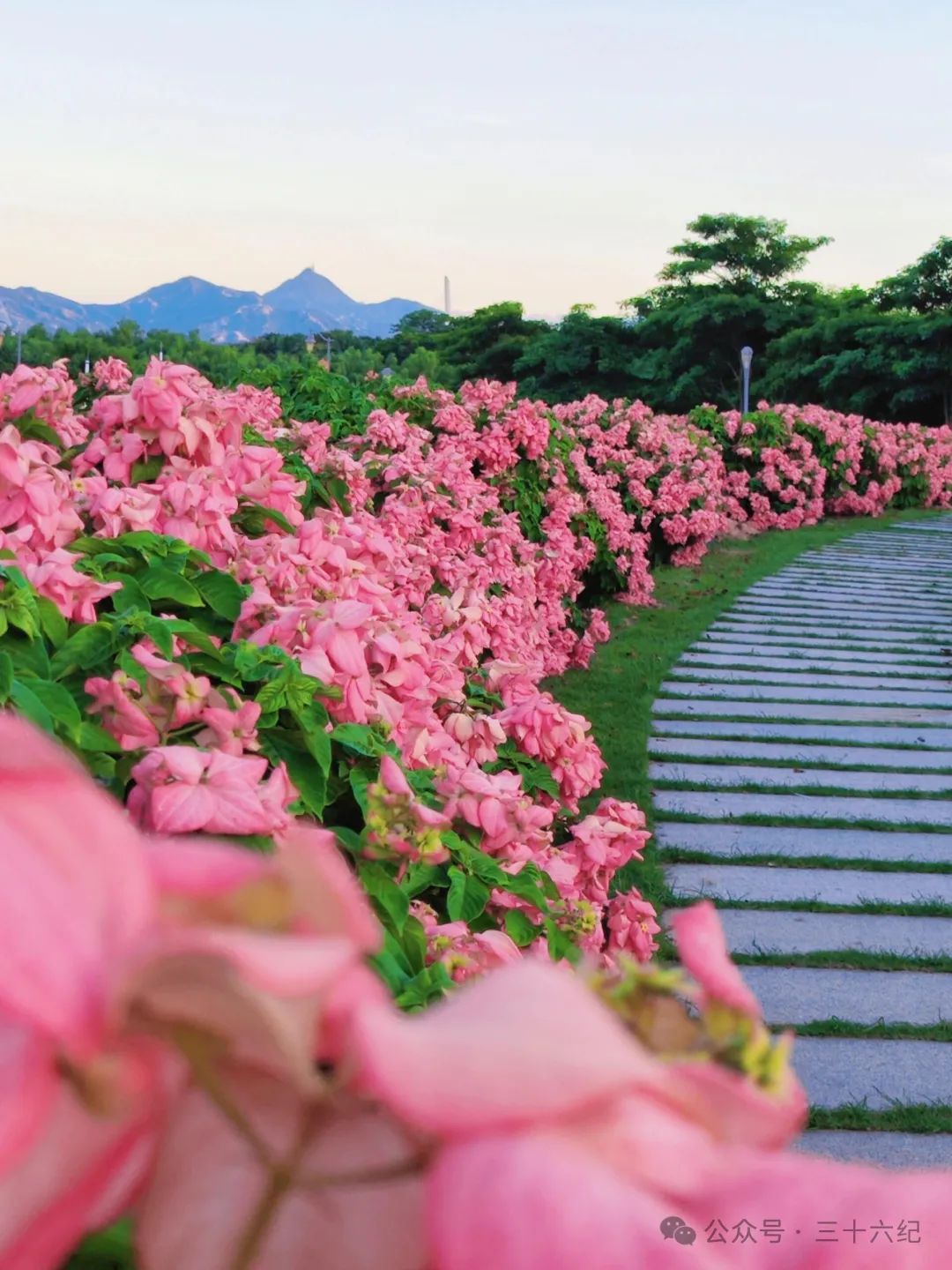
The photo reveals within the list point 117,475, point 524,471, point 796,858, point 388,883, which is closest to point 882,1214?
point 388,883

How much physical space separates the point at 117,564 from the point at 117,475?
1.62 feet

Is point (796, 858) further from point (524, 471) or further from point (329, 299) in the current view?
point (329, 299)

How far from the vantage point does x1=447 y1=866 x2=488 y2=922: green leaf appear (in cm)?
187

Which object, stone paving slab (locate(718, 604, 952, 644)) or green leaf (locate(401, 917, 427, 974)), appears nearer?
green leaf (locate(401, 917, 427, 974))

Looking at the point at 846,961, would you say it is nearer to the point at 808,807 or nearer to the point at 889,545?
the point at 808,807

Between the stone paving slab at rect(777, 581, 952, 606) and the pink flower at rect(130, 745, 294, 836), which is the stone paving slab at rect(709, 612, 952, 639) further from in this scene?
the pink flower at rect(130, 745, 294, 836)

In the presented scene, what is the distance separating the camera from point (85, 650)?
5.82 feet

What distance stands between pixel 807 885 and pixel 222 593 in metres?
2.78

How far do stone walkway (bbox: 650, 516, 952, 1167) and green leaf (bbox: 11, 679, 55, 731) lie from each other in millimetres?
2193

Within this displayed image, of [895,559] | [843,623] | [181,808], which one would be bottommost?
[843,623]

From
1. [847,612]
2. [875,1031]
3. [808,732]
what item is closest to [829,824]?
[808,732]

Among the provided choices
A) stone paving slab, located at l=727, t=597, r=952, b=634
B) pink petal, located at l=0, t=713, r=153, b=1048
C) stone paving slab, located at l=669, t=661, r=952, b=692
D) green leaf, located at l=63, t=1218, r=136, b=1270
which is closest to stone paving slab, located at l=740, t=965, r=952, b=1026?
green leaf, located at l=63, t=1218, r=136, b=1270

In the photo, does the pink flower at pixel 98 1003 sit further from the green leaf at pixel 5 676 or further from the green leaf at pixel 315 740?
the green leaf at pixel 315 740

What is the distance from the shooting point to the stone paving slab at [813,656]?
7168 millimetres
